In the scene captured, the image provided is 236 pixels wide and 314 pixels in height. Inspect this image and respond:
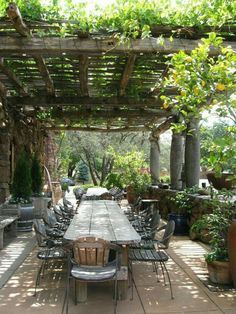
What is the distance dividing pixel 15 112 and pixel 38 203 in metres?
2.30

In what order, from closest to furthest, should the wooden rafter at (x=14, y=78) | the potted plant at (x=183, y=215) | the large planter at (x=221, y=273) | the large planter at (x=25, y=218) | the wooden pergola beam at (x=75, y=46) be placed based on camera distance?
the large planter at (x=221, y=273) → the wooden pergola beam at (x=75, y=46) → the wooden rafter at (x=14, y=78) → the potted plant at (x=183, y=215) → the large planter at (x=25, y=218)

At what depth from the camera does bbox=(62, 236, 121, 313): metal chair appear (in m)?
3.26

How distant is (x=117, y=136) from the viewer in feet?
70.3

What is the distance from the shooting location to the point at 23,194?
8141 mm

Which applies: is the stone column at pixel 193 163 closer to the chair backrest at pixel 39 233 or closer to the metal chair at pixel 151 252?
the metal chair at pixel 151 252

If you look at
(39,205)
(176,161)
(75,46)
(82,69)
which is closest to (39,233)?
(75,46)

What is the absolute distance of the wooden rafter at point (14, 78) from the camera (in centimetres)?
583

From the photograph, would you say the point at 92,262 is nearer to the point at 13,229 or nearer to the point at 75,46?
the point at 75,46

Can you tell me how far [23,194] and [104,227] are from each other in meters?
4.26

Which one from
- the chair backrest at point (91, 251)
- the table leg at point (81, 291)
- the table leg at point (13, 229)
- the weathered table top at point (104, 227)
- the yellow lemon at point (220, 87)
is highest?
the yellow lemon at point (220, 87)

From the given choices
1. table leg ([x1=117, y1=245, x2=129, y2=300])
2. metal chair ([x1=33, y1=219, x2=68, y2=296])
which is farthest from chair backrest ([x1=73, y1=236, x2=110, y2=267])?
metal chair ([x1=33, y1=219, x2=68, y2=296])

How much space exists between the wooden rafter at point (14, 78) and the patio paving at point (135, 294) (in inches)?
113

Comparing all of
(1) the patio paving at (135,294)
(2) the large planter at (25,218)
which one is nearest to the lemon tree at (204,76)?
(1) the patio paving at (135,294)

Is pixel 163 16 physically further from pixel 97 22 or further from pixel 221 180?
pixel 221 180
